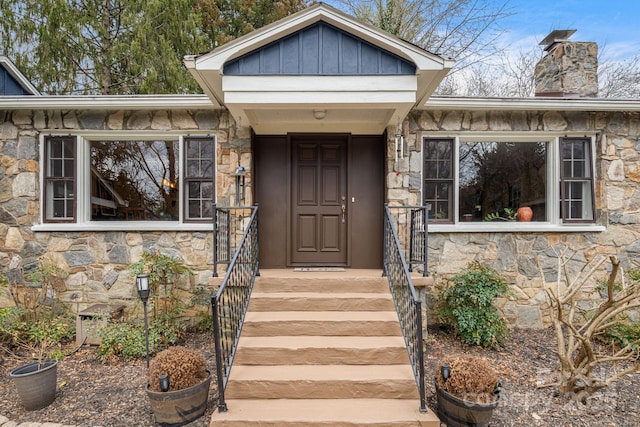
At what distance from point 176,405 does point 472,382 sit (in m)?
2.27

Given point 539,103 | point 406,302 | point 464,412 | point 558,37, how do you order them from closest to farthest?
point 464,412, point 406,302, point 539,103, point 558,37

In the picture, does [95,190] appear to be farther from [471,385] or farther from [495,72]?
[495,72]

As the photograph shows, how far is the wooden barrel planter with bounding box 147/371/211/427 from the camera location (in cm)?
261

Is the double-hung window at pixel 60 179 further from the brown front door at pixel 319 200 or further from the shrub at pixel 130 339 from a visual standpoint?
the brown front door at pixel 319 200

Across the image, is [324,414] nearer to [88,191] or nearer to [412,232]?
[412,232]

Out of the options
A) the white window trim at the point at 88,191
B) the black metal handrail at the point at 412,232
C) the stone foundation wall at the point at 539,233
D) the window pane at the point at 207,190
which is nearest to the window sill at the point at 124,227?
the white window trim at the point at 88,191

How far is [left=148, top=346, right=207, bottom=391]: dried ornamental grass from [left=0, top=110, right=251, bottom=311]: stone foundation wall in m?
1.84

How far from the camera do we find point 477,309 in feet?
13.3

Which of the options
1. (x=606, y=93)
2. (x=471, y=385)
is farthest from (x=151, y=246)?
(x=606, y=93)

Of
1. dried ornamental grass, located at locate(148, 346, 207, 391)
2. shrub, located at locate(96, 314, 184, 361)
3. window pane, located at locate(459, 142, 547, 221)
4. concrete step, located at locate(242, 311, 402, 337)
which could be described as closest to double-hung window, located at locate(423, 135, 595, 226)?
window pane, located at locate(459, 142, 547, 221)

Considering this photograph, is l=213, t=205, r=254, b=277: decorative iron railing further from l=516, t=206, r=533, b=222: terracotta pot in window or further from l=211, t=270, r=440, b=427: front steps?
l=516, t=206, r=533, b=222: terracotta pot in window

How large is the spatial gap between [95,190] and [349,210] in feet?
11.9

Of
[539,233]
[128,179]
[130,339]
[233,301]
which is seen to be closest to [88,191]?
[128,179]

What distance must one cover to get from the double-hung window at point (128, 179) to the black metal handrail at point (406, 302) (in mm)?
2483
